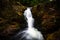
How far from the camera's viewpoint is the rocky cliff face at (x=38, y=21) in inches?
406

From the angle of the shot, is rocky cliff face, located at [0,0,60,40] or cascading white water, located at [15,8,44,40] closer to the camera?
rocky cliff face, located at [0,0,60,40]

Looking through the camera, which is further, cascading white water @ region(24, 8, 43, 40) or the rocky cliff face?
cascading white water @ region(24, 8, 43, 40)

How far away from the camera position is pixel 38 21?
11914mm

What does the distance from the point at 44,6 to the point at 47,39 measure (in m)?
3.72

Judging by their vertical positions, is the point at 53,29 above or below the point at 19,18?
below

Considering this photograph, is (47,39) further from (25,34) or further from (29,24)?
(29,24)

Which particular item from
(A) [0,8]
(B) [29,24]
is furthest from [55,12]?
(A) [0,8]

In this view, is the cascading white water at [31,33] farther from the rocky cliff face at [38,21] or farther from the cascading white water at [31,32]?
the rocky cliff face at [38,21]

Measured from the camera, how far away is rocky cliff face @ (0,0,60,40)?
1031 centimetres

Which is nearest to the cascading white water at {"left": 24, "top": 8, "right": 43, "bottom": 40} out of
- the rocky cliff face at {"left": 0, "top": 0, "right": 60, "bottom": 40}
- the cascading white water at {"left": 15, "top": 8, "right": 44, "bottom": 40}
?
the cascading white water at {"left": 15, "top": 8, "right": 44, "bottom": 40}

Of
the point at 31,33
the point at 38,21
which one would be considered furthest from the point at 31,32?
the point at 38,21

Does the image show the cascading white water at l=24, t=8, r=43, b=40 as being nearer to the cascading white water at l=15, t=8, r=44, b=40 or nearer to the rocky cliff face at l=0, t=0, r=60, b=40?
the cascading white water at l=15, t=8, r=44, b=40

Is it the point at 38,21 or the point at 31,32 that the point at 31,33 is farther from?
the point at 38,21

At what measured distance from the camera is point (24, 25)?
11727mm
